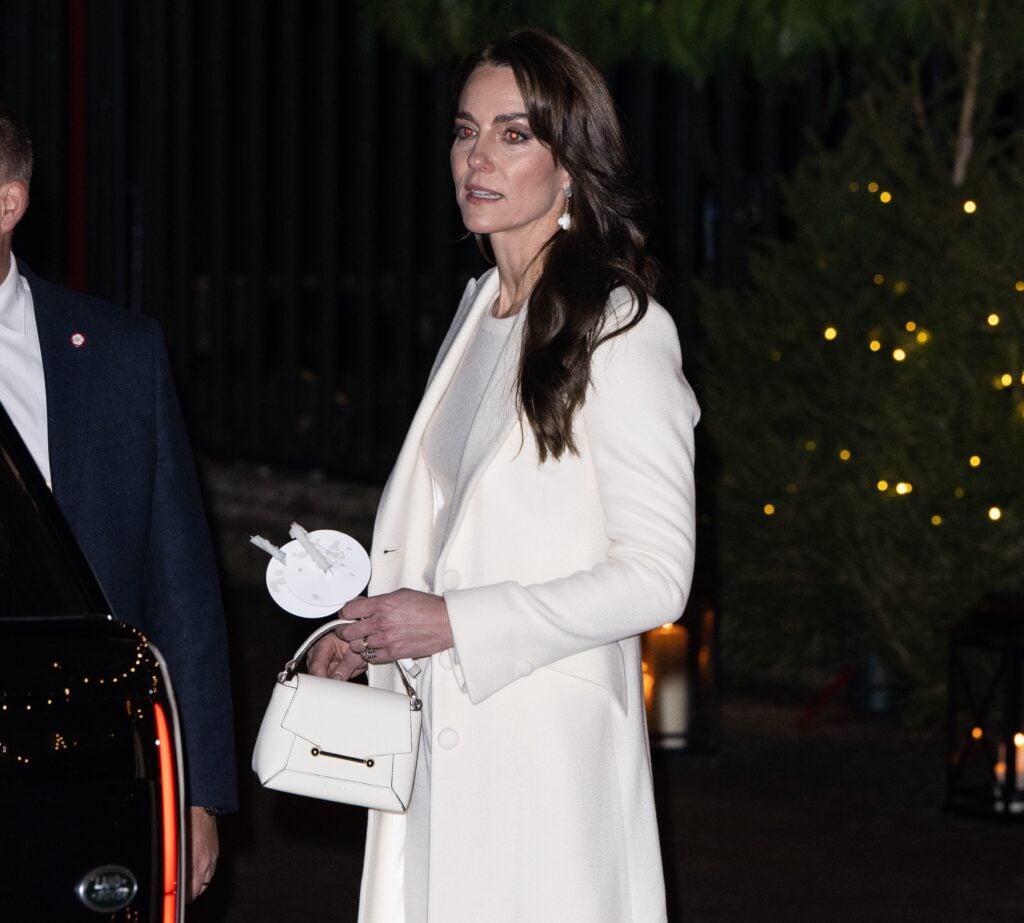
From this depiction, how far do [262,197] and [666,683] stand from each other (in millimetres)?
5497

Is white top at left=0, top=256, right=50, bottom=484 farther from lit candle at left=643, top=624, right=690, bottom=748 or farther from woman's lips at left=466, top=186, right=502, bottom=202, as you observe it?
lit candle at left=643, top=624, right=690, bottom=748

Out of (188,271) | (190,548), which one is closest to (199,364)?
(188,271)

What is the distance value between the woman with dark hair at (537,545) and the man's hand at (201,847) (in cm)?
26

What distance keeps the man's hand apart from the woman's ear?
969 mm

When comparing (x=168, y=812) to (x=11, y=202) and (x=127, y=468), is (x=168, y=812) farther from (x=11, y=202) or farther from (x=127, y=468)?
(x=11, y=202)

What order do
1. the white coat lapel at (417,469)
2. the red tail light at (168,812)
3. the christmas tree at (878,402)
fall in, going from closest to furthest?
the red tail light at (168,812) → the white coat lapel at (417,469) → the christmas tree at (878,402)

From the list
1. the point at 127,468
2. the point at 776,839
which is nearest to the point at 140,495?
the point at 127,468

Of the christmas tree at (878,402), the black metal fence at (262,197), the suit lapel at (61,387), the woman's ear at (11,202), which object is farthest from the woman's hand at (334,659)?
the black metal fence at (262,197)

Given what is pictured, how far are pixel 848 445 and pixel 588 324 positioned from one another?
226 inches

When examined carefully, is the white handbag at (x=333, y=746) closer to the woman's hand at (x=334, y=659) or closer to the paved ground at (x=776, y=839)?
the woman's hand at (x=334, y=659)

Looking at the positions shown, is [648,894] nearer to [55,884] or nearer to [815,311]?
[55,884]

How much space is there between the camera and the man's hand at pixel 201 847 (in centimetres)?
333

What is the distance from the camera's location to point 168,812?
2396mm

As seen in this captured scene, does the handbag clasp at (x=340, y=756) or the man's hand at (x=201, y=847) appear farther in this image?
the man's hand at (x=201, y=847)
